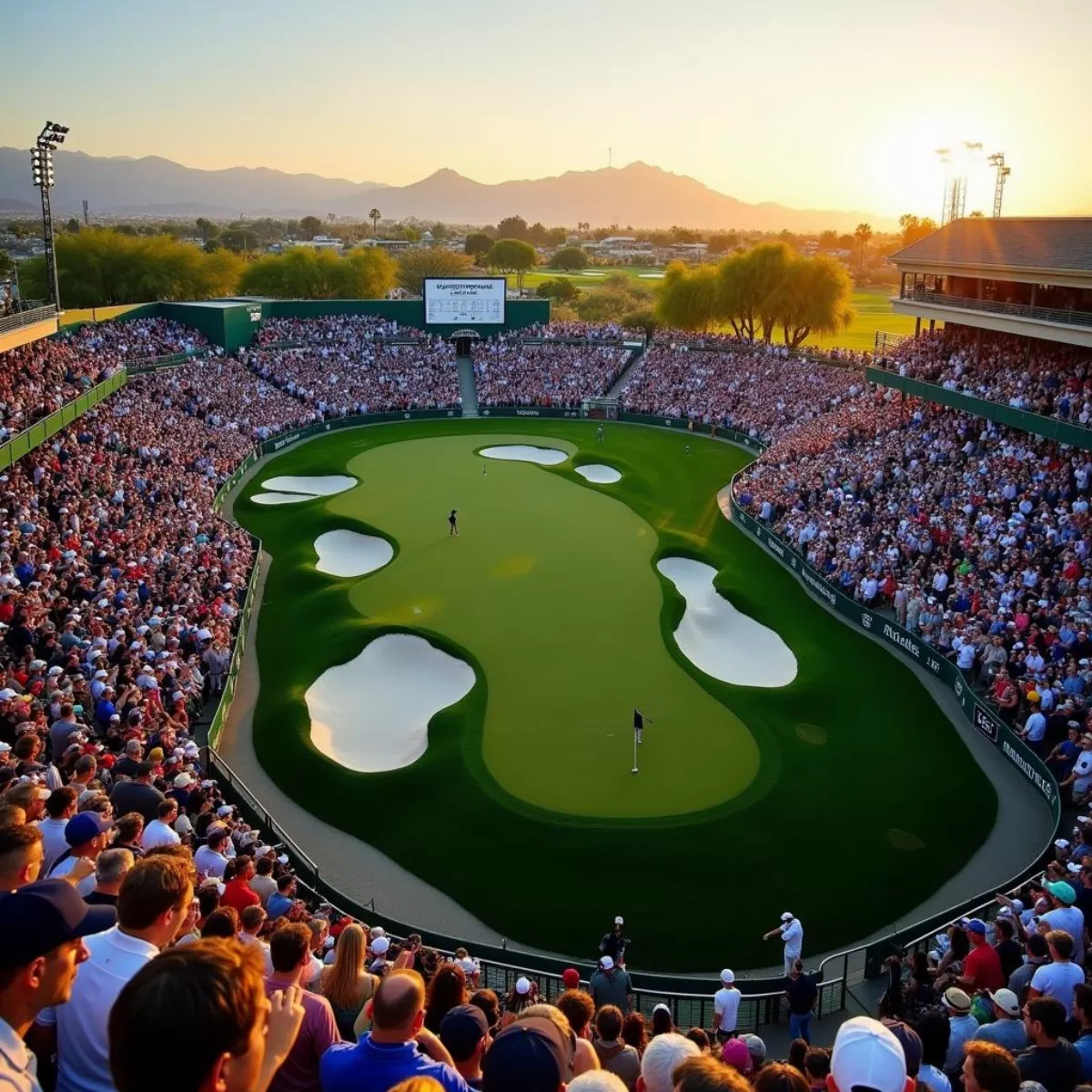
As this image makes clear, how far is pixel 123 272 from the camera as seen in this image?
82562 mm

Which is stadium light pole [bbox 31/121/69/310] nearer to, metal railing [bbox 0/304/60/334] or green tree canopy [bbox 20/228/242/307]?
metal railing [bbox 0/304/60/334]

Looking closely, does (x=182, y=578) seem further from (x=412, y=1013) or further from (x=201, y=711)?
(x=412, y=1013)

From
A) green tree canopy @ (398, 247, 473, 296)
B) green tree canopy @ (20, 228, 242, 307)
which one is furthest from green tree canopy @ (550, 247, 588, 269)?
green tree canopy @ (20, 228, 242, 307)

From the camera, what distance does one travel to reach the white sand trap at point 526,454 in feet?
182

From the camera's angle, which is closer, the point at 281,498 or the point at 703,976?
the point at 703,976

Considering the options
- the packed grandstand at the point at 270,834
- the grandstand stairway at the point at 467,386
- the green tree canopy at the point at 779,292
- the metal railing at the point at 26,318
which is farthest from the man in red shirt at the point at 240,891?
the green tree canopy at the point at 779,292

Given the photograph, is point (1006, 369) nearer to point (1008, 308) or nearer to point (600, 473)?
point (1008, 308)

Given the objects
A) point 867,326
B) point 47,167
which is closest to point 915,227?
point 867,326

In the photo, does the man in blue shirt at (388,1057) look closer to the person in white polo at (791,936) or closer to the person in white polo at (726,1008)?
the person in white polo at (726,1008)

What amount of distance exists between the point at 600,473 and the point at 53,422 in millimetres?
27427

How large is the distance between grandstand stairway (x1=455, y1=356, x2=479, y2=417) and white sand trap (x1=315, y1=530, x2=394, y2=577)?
26.8 m

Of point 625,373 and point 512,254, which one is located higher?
point 512,254

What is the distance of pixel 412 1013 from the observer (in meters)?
4.93

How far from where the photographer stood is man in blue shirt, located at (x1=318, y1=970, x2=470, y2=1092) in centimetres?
477
